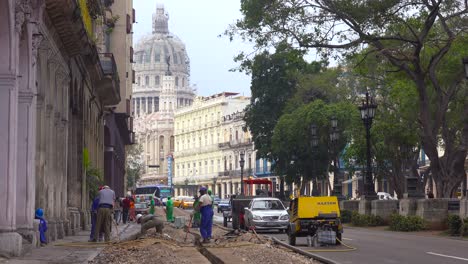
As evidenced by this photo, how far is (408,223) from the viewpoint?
3619 centimetres

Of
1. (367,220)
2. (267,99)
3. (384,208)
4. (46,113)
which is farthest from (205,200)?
(267,99)

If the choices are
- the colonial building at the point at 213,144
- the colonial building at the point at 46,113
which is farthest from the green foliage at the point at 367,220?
the colonial building at the point at 213,144

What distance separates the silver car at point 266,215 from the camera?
35812mm

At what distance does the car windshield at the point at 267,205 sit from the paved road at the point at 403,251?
7.42 m

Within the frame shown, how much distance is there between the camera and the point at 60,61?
29.8 meters

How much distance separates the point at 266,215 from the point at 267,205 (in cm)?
132

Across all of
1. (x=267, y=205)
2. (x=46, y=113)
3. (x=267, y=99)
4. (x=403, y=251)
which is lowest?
(x=403, y=251)

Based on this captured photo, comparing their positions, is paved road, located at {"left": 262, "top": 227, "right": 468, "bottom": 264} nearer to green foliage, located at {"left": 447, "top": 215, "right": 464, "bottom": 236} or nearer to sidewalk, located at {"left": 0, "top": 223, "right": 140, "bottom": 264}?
green foliage, located at {"left": 447, "top": 215, "right": 464, "bottom": 236}

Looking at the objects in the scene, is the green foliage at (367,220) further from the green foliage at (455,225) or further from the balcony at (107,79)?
the balcony at (107,79)

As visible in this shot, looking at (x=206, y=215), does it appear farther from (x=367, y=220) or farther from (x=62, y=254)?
(x=367, y=220)

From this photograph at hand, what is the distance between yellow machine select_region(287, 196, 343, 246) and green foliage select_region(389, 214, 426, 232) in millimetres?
10085

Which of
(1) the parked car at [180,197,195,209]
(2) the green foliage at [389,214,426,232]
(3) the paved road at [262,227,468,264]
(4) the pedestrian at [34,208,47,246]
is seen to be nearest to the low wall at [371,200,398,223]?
(2) the green foliage at [389,214,426,232]

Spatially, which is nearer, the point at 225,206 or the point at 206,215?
the point at 206,215

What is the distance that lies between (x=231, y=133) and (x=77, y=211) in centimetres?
11146
